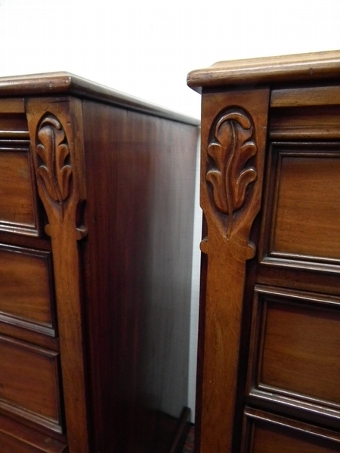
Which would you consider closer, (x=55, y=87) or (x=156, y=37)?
(x=55, y=87)

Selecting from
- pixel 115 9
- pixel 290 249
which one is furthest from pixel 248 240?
pixel 115 9

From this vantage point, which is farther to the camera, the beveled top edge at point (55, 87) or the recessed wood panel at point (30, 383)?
the recessed wood panel at point (30, 383)

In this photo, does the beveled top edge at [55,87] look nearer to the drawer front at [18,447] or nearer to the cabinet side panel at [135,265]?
the cabinet side panel at [135,265]

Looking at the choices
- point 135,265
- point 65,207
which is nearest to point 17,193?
point 65,207

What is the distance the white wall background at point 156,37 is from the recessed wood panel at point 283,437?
53cm

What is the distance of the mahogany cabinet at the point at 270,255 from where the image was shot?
43cm

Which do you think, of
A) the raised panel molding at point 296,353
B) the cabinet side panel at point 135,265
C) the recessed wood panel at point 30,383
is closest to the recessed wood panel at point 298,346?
the raised panel molding at point 296,353

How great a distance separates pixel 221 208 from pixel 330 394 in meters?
0.32

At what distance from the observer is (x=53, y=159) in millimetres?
513

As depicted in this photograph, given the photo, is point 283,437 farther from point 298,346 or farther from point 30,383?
point 30,383

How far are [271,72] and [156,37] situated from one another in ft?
2.03

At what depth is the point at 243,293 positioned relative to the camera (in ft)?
1.67

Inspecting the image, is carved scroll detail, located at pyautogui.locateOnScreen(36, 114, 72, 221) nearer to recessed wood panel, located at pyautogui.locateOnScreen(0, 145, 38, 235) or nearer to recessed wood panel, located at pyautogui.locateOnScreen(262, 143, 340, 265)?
recessed wood panel, located at pyautogui.locateOnScreen(0, 145, 38, 235)

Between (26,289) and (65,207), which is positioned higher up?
(65,207)
